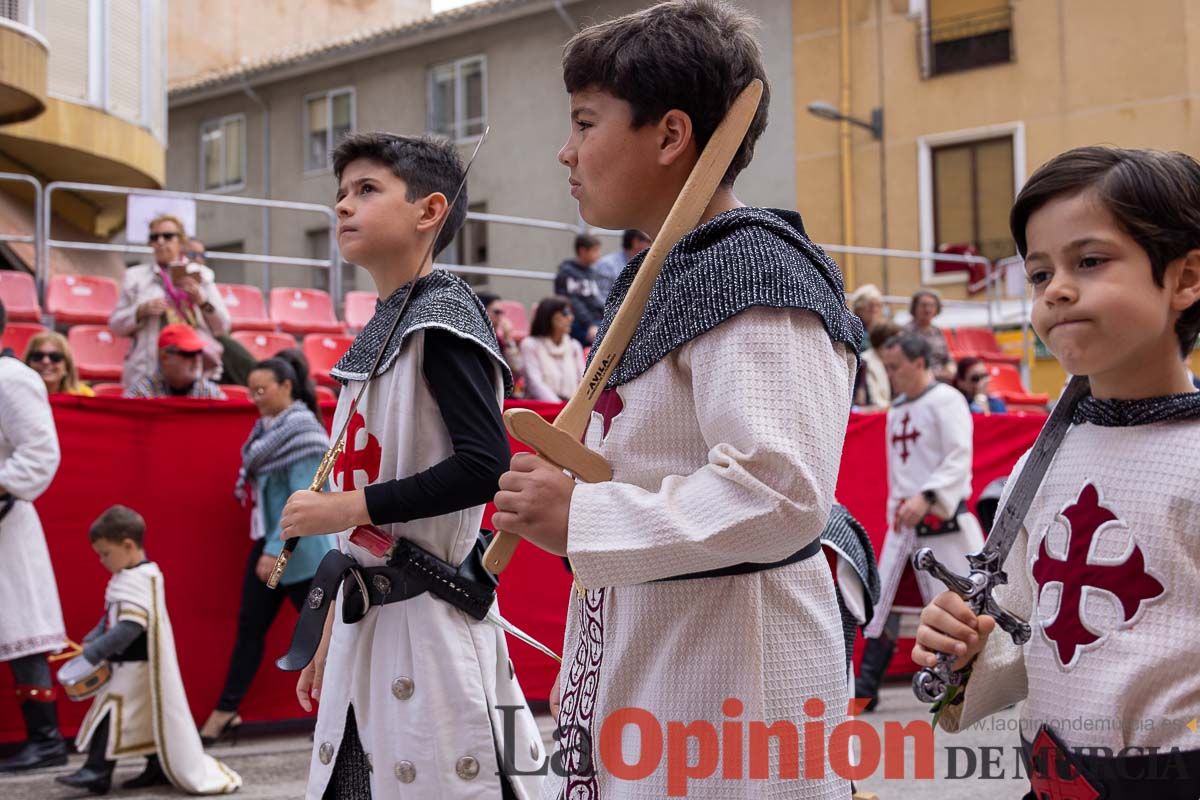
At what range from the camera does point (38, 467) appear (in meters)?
5.18

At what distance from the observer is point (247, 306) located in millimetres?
12438

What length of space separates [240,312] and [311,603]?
394 inches

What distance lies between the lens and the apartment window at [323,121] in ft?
85.5

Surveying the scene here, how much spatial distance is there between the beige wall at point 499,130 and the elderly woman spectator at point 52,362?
579 inches

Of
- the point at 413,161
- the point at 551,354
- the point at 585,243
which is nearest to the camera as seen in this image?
the point at 413,161

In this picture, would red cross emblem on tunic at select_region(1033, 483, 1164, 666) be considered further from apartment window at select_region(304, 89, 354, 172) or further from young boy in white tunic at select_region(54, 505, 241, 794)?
apartment window at select_region(304, 89, 354, 172)

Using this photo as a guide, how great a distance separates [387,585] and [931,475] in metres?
4.73

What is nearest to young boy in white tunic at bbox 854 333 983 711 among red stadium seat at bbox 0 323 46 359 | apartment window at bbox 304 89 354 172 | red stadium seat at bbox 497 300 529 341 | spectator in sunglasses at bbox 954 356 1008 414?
spectator in sunglasses at bbox 954 356 1008 414

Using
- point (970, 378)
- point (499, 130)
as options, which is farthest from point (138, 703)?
point (499, 130)

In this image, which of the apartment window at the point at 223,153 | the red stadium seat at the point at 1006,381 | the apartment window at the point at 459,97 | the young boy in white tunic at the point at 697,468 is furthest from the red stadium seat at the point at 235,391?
the apartment window at the point at 223,153

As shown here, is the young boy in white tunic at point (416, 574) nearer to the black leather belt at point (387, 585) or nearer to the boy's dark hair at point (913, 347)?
the black leather belt at point (387, 585)

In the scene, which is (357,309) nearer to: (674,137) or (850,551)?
→ (850,551)

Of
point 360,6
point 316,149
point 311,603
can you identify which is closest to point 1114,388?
point 311,603

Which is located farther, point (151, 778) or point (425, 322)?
point (151, 778)
